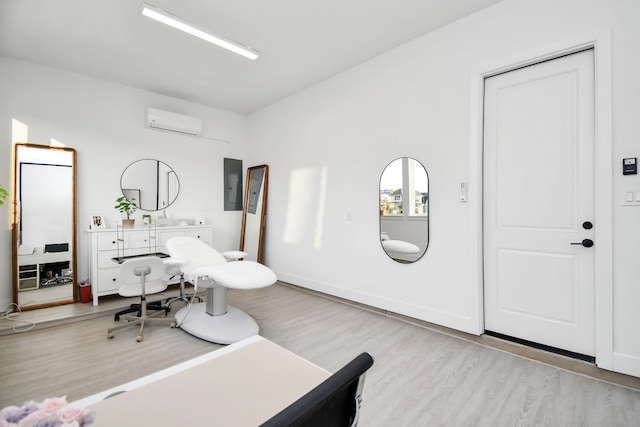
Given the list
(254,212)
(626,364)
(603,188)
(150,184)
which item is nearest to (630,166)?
(603,188)

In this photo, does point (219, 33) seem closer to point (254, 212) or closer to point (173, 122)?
point (173, 122)

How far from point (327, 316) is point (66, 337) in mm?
2626

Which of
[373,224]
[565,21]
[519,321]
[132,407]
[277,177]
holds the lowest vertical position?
[519,321]

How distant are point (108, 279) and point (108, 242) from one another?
0.48 m

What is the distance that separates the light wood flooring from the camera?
183 centimetres

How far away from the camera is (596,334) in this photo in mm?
2213

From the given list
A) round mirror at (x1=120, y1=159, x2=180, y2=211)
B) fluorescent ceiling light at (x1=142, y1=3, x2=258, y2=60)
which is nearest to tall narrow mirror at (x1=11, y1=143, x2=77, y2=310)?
round mirror at (x1=120, y1=159, x2=180, y2=211)

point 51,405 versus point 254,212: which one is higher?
point 254,212

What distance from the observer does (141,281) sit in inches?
113

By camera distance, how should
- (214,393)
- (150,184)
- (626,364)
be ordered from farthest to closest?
1. (150,184)
2. (626,364)
3. (214,393)

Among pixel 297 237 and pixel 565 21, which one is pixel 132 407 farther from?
pixel 297 237

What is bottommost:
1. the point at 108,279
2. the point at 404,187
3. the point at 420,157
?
the point at 108,279

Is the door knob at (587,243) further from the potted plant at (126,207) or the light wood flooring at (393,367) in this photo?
the potted plant at (126,207)

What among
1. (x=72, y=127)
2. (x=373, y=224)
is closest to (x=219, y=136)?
(x=72, y=127)
